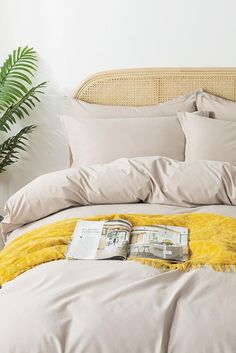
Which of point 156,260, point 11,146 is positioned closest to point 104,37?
point 11,146

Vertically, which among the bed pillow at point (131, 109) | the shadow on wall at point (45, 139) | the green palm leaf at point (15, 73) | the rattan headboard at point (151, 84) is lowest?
the shadow on wall at point (45, 139)

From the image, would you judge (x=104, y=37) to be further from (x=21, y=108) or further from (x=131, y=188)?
(x=131, y=188)

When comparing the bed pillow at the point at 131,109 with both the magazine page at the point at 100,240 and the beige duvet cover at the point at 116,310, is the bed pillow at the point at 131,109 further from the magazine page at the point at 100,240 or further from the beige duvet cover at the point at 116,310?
the beige duvet cover at the point at 116,310

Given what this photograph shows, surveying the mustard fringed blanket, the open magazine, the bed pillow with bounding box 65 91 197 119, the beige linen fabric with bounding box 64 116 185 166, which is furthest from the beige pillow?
the open magazine

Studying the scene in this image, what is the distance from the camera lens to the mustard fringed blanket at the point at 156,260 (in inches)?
76.2

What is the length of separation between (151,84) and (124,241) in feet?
5.23

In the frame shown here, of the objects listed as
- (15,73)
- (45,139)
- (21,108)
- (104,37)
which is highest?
(104,37)

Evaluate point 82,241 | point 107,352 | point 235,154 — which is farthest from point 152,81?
point 107,352

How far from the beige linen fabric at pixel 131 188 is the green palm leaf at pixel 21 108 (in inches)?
32.1

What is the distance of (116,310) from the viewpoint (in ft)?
5.53

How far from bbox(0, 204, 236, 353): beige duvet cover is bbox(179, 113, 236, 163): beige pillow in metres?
1.18

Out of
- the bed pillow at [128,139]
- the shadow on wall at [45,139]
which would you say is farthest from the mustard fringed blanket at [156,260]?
the shadow on wall at [45,139]

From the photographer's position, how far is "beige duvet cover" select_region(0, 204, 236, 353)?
159 centimetres

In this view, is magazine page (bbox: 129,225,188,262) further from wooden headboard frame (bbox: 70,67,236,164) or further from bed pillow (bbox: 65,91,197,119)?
wooden headboard frame (bbox: 70,67,236,164)
